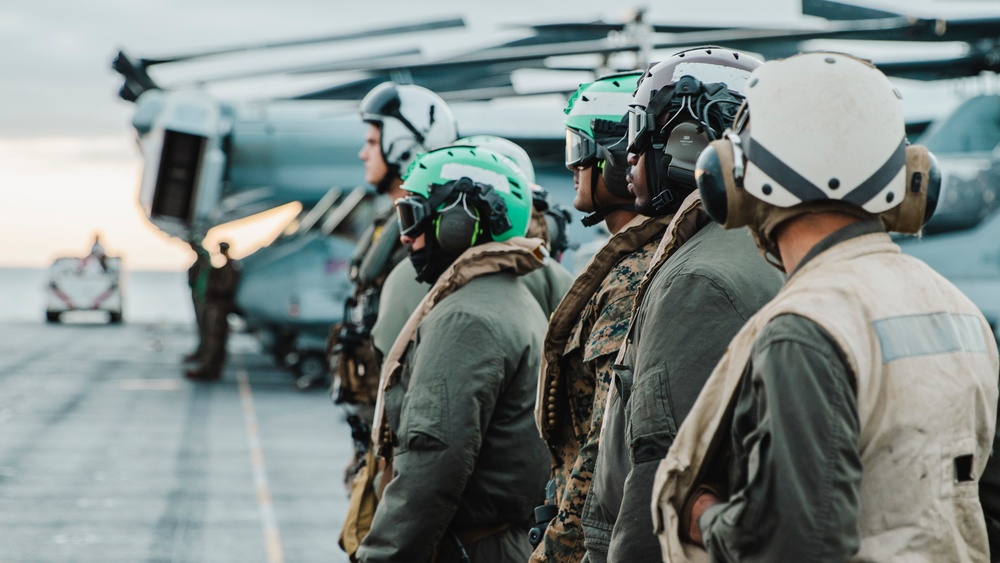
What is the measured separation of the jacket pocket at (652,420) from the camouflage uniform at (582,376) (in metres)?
0.34

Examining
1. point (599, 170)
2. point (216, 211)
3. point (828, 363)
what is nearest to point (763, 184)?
point (828, 363)

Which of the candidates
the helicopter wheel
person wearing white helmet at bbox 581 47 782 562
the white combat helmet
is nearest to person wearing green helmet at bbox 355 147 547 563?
person wearing white helmet at bbox 581 47 782 562

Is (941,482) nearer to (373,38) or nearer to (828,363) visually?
(828,363)

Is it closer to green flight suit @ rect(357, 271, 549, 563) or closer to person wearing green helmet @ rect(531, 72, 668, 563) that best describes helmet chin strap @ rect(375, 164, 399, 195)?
green flight suit @ rect(357, 271, 549, 563)

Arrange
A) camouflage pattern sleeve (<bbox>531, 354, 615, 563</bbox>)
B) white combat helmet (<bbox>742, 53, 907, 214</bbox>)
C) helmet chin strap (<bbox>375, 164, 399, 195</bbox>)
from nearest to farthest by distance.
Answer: white combat helmet (<bbox>742, 53, 907, 214</bbox>) → camouflage pattern sleeve (<bbox>531, 354, 615, 563</bbox>) → helmet chin strap (<bbox>375, 164, 399, 195</bbox>)

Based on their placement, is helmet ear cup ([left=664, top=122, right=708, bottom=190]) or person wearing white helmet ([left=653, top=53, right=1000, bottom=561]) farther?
helmet ear cup ([left=664, top=122, right=708, bottom=190])

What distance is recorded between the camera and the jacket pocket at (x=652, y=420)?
2.07 meters

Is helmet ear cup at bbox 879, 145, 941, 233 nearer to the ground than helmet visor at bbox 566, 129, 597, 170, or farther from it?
farther from it

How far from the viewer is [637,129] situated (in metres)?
2.57

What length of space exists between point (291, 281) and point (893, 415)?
14.2 metres

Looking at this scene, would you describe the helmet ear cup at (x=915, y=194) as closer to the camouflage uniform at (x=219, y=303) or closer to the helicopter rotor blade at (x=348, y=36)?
the helicopter rotor blade at (x=348, y=36)

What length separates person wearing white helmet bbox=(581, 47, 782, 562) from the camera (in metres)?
2.09

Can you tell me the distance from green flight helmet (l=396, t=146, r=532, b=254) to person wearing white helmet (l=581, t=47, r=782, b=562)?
3.22 feet

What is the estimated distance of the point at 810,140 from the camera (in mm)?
1723
